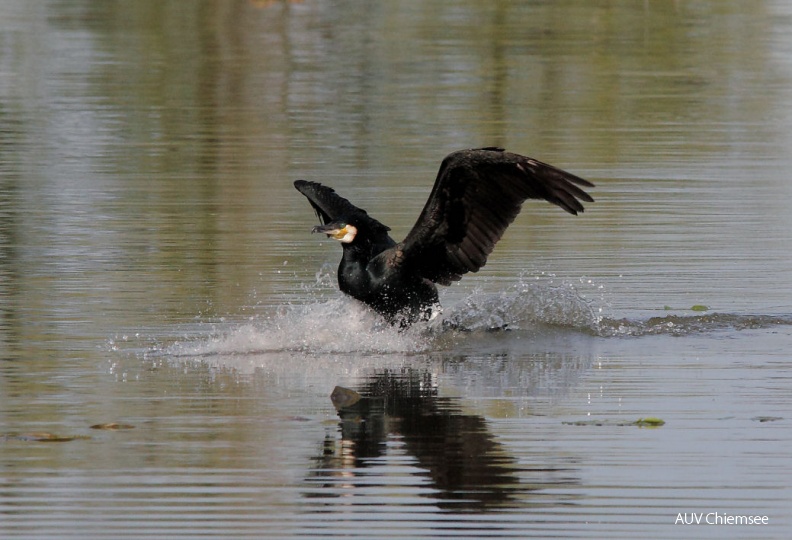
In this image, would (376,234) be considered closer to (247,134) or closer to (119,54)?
(247,134)

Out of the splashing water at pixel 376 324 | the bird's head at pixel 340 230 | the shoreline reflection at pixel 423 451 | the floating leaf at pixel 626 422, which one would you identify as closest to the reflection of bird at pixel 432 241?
the bird's head at pixel 340 230

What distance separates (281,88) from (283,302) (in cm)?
1566

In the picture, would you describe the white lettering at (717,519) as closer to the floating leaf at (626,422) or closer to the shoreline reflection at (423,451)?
the shoreline reflection at (423,451)

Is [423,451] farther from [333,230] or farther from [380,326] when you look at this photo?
[333,230]

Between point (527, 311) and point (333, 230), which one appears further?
point (527, 311)

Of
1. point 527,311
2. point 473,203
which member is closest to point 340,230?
point 473,203

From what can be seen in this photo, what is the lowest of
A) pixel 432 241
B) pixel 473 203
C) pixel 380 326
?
pixel 380 326

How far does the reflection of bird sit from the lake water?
248mm

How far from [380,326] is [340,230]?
712 mm

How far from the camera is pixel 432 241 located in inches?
451

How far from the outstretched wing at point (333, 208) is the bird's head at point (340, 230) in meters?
0.21

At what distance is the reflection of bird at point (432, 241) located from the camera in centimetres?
1109

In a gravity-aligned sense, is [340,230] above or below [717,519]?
above

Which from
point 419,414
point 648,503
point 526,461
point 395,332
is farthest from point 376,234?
point 648,503
